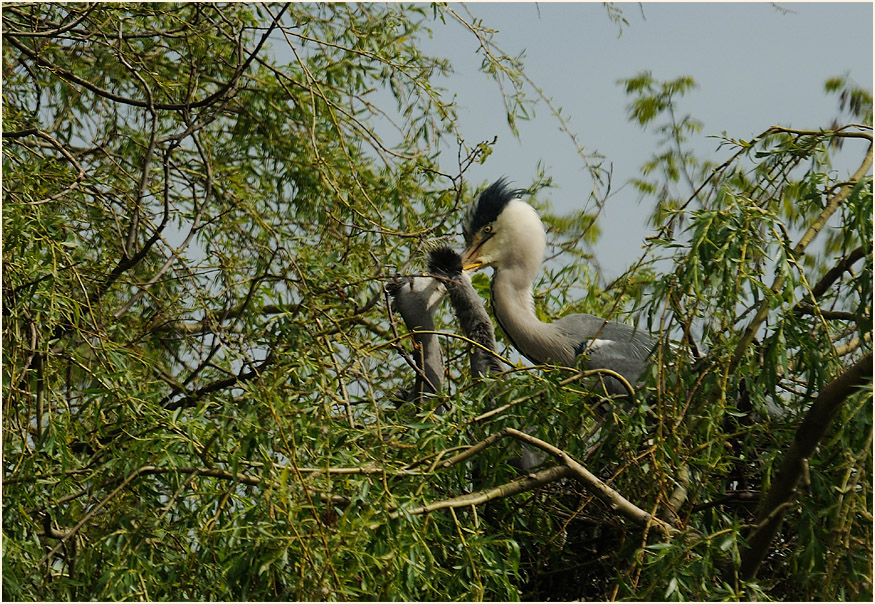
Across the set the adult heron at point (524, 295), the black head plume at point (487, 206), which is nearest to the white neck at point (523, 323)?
the adult heron at point (524, 295)

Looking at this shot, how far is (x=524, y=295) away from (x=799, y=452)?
1.45 m

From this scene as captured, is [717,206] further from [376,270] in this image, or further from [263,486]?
[376,270]

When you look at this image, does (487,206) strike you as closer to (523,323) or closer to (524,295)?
(524,295)

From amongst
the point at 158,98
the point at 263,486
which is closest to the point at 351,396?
the point at 263,486

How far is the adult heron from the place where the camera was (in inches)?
97.1

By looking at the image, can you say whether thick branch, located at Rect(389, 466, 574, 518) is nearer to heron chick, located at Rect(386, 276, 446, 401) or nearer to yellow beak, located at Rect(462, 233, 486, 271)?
heron chick, located at Rect(386, 276, 446, 401)

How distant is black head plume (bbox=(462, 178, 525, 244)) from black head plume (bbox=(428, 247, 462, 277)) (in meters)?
0.44

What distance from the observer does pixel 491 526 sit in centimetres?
174

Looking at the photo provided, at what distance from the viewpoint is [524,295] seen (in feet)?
9.18

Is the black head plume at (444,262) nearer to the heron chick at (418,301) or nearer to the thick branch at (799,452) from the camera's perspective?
the heron chick at (418,301)

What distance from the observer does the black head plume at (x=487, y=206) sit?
2929 millimetres

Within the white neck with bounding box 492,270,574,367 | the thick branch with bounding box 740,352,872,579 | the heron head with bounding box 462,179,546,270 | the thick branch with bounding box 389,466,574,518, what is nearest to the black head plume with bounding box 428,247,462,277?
the white neck with bounding box 492,270,574,367

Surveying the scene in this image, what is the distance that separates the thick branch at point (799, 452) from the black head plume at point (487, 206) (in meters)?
1.58

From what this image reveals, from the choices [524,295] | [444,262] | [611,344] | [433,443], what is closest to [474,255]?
[524,295]
